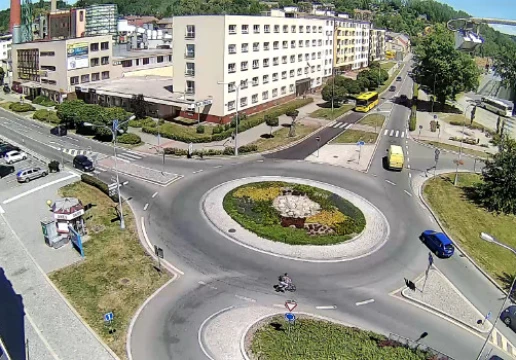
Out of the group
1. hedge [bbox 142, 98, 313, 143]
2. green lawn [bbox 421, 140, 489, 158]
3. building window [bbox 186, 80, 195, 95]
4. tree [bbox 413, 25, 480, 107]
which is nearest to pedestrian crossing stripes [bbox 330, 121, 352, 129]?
hedge [bbox 142, 98, 313, 143]

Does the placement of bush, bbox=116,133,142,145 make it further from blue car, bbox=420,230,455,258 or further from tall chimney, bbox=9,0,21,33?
tall chimney, bbox=9,0,21,33

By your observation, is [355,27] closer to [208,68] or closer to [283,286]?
[208,68]

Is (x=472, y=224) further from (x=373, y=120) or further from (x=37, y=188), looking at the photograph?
(x=37, y=188)

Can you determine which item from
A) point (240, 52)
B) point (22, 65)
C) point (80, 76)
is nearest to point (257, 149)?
point (240, 52)

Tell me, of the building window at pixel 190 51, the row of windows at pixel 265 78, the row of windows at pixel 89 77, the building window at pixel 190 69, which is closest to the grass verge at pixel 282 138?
the row of windows at pixel 265 78

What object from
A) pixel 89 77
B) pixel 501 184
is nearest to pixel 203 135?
pixel 89 77

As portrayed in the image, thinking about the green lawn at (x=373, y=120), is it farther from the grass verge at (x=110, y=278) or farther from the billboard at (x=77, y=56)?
the billboard at (x=77, y=56)

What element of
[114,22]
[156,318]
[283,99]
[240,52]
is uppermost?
[114,22]
